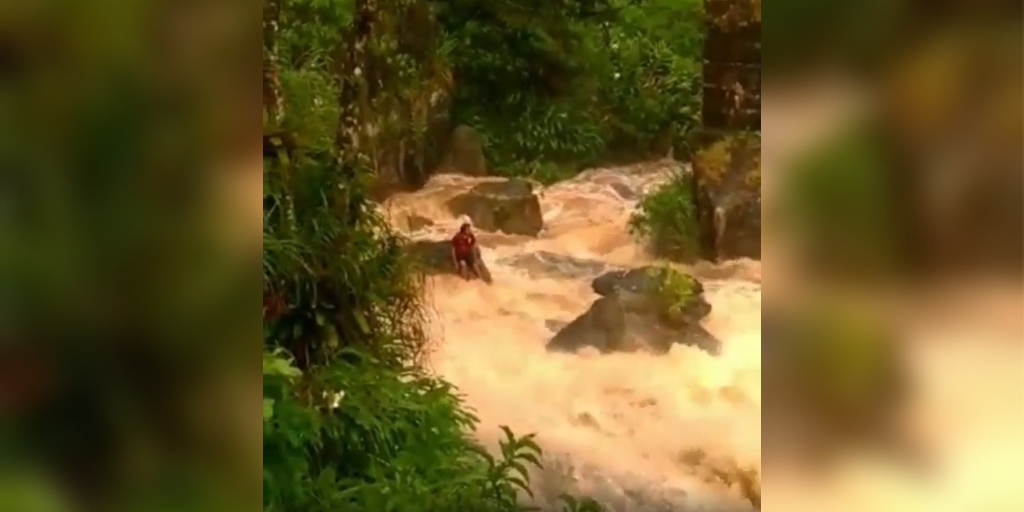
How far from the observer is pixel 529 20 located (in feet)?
4.36

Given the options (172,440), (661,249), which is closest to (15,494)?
(172,440)

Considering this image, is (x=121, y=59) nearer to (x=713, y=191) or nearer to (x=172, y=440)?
(x=172, y=440)

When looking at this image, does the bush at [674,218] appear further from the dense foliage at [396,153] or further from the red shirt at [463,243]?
the red shirt at [463,243]

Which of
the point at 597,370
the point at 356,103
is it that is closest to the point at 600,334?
the point at 597,370

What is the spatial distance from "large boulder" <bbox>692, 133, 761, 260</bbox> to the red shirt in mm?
281

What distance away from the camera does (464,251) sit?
1.32m

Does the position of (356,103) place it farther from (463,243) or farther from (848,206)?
(848,206)

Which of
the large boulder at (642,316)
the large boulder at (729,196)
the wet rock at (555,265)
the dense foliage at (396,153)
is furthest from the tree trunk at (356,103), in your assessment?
the large boulder at (729,196)

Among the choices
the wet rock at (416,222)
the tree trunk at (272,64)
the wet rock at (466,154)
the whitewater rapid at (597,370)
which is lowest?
the whitewater rapid at (597,370)

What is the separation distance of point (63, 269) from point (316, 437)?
35 cm

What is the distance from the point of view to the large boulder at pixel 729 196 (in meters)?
1.29

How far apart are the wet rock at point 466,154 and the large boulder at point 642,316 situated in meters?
0.21

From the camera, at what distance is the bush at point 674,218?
4.29ft

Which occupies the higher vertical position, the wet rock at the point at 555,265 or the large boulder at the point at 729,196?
the large boulder at the point at 729,196
